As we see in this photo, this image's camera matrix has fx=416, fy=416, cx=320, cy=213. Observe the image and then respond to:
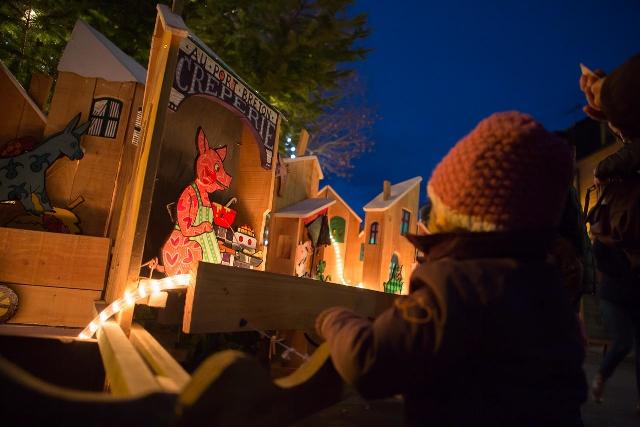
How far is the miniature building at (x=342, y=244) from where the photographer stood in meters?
8.02

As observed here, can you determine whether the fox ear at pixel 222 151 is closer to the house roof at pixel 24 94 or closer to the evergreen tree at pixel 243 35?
the house roof at pixel 24 94

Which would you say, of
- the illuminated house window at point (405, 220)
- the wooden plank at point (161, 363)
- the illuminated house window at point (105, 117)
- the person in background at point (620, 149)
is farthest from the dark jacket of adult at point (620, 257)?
the illuminated house window at point (405, 220)

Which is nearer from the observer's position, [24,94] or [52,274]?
[52,274]

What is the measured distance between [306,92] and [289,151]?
159cm

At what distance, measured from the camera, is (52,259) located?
292cm

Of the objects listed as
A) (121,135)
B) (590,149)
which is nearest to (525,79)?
(590,149)

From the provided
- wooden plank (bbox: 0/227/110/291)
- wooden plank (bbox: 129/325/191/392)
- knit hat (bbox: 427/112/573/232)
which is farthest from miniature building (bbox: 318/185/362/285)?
knit hat (bbox: 427/112/573/232)

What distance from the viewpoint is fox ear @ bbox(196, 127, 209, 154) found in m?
3.52

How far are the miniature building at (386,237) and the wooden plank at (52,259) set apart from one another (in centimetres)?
523

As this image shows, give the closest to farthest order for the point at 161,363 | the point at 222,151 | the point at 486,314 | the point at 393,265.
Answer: the point at 486,314 → the point at 161,363 → the point at 222,151 → the point at 393,265

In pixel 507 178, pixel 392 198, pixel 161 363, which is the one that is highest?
pixel 392 198

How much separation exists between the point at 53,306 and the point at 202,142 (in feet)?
5.41

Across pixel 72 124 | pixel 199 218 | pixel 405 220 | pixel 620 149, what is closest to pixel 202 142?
pixel 199 218

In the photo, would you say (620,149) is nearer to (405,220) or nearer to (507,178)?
(507,178)
